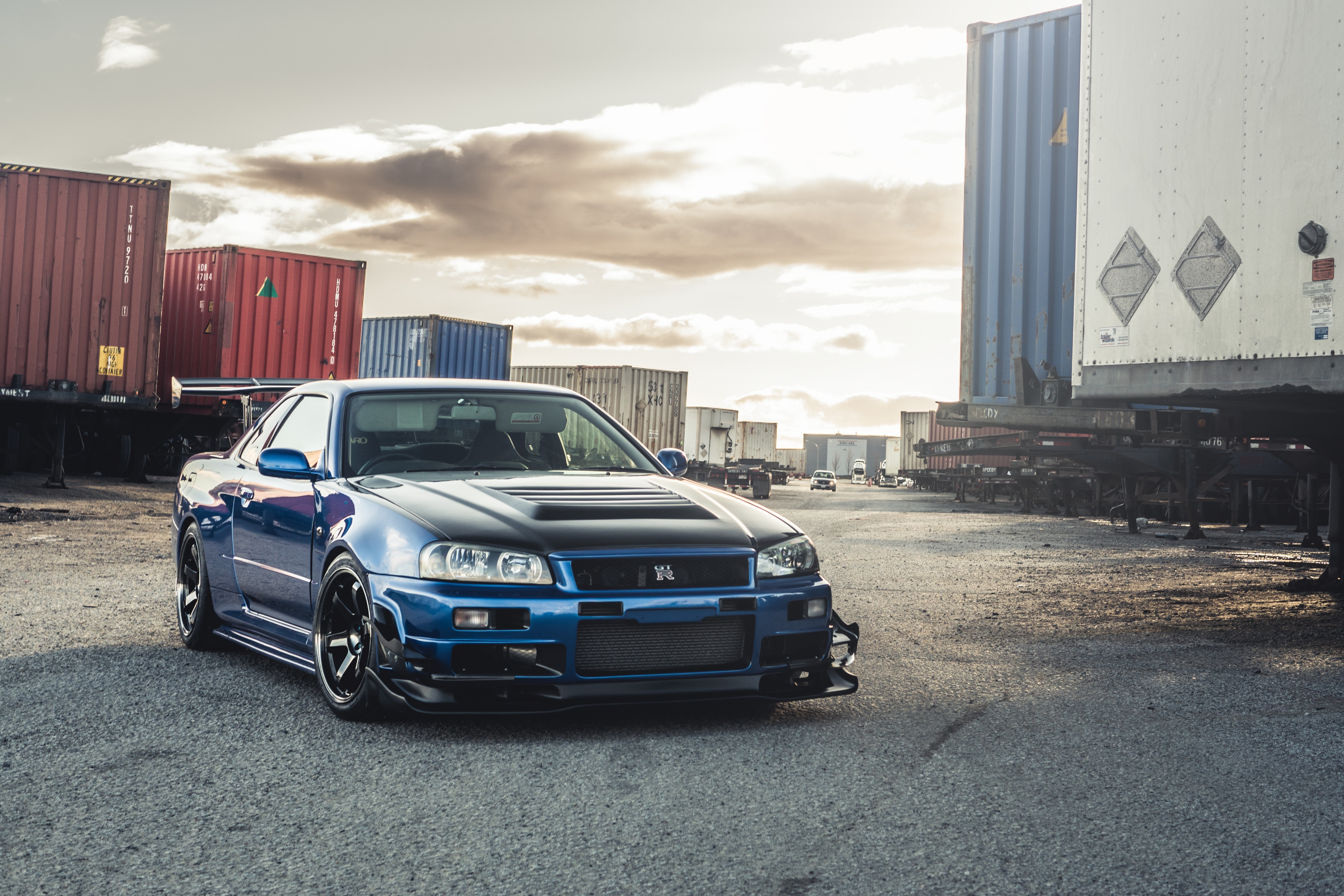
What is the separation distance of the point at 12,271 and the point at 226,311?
12.4 feet

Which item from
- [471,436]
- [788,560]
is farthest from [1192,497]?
[471,436]

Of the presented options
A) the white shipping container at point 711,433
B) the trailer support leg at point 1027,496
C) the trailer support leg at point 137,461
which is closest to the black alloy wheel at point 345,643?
the trailer support leg at point 137,461

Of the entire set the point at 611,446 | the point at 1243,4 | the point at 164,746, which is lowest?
the point at 164,746

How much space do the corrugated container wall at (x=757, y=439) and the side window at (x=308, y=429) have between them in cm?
5949

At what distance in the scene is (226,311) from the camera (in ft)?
67.3

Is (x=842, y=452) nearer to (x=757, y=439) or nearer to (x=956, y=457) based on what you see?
(x=757, y=439)

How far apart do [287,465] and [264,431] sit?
1202mm

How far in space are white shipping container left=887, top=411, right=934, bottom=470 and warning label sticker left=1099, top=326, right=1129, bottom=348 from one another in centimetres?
5468

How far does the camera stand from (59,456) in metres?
18.0

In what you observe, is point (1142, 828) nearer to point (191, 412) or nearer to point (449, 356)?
point (191, 412)

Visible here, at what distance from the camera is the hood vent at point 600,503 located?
422cm

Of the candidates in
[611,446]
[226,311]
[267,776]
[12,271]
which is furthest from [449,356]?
[267,776]

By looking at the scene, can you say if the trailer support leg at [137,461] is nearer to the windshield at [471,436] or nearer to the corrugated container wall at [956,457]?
the corrugated container wall at [956,457]

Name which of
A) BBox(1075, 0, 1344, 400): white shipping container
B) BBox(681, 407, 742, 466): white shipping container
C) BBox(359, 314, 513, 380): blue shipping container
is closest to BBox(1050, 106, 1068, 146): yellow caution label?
BBox(1075, 0, 1344, 400): white shipping container
